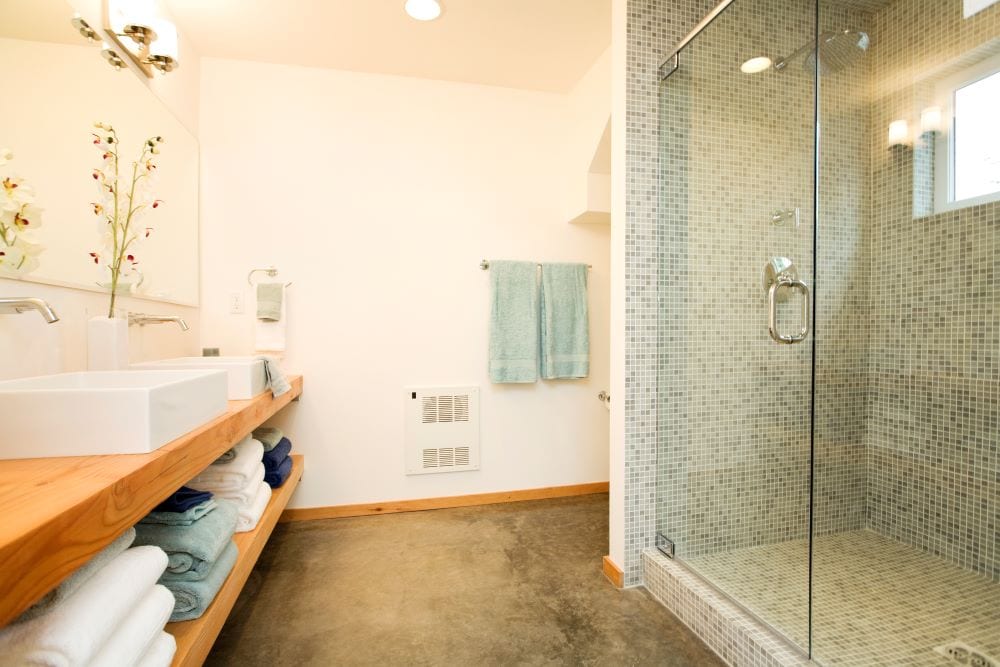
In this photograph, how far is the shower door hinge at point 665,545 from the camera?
171cm

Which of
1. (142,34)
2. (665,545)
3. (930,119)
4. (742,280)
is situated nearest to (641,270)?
(742,280)

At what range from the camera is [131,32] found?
64.3 inches

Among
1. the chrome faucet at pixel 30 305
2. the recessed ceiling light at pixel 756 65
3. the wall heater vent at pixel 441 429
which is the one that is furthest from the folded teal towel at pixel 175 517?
the recessed ceiling light at pixel 756 65

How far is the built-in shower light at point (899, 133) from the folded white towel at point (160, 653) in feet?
9.24

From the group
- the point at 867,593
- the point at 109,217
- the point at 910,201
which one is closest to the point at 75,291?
the point at 109,217

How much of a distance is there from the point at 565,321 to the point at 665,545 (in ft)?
4.31

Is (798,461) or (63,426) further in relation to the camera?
(798,461)

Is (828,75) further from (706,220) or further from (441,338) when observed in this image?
(441,338)

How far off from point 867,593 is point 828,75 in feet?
6.05

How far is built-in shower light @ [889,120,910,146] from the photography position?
1.81 metres

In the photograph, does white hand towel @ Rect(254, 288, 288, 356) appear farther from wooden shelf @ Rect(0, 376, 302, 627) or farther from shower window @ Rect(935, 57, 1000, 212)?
shower window @ Rect(935, 57, 1000, 212)

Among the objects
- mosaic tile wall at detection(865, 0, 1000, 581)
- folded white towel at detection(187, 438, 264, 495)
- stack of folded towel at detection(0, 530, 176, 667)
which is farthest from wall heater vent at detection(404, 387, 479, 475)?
mosaic tile wall at detection(865, 0, 1000, 581)

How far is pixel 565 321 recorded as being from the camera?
8.75ft

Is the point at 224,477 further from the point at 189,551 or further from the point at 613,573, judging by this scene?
the point at 613,573
